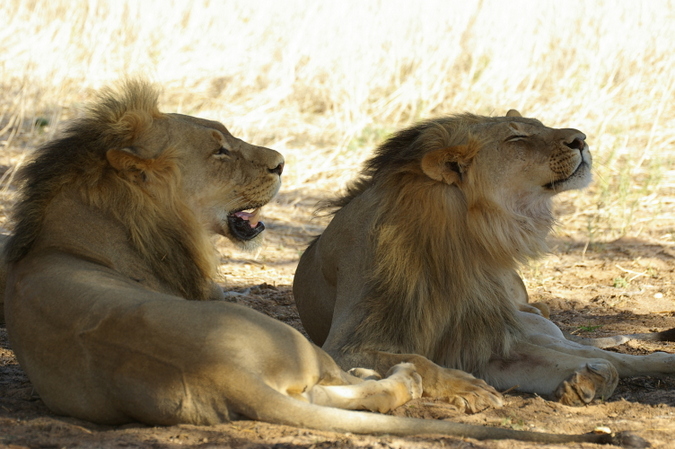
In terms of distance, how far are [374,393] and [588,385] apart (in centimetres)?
95

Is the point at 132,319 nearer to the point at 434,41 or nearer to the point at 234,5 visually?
the point at 434,41

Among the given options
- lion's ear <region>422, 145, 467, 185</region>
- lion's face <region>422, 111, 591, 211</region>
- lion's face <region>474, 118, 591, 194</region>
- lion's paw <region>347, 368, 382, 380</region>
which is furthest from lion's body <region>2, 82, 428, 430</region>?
lion's face <region>474, 118, 591, 194</region>

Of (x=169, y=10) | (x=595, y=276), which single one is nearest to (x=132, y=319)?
(x=595, y=276)

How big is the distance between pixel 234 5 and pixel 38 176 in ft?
26.7

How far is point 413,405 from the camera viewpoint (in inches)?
129

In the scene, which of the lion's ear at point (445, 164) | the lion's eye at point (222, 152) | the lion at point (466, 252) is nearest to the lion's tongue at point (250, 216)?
the lion's eye at point (222, 152)

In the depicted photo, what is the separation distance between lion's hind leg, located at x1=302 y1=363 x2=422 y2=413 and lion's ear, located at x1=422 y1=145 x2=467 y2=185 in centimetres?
87

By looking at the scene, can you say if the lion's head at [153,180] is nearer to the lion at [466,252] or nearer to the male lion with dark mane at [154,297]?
the male lion with dark mane at [154,297]

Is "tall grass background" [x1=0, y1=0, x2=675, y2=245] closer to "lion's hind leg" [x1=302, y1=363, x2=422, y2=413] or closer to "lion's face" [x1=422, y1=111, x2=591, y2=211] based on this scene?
"lion's face" [x1=422, y1=111, x2=591, y2=211]

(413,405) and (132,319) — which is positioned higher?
(132,319)

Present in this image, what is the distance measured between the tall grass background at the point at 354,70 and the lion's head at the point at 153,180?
379 cm

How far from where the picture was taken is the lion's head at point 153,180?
139 inches

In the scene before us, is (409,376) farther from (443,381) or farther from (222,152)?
(222,152)

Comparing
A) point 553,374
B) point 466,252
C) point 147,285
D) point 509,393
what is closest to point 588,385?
point 553,374
